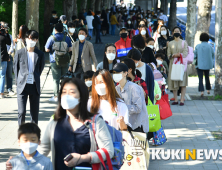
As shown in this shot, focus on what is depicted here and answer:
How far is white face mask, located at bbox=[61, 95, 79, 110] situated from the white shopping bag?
734 centimetres

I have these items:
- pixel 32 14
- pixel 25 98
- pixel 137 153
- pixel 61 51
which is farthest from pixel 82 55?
pixel 32 14

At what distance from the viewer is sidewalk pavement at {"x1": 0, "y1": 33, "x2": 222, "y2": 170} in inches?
246

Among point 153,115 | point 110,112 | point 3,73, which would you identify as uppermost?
point 110,112

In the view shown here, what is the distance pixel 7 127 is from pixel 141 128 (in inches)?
148

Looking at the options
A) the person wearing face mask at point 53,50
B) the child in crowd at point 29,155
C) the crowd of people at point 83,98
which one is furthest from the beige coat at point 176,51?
the child in crowd at point 29,155

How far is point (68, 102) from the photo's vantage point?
3.22m

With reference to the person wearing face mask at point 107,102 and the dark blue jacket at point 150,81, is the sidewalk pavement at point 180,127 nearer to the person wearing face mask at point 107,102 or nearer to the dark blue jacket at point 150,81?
the dark blue jacket at point 150,81

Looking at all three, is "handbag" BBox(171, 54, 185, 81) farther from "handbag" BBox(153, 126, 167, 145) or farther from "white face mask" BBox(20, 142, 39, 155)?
"white face mask" BBox(20, 142, 39, 155)

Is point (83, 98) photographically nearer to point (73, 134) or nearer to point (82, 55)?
point (73, 134)

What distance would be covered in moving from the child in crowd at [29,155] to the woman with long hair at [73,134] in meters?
0.08

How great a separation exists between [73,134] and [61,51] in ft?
23.5

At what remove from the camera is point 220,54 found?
11297 millimetres

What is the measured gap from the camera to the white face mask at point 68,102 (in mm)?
3223

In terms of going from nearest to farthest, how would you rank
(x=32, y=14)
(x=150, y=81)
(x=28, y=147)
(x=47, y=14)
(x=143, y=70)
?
(x=28, y=147) < (x=143, y=70) < (x=150, y=81) < (x=32, y=14) < (x=47, y=14)
